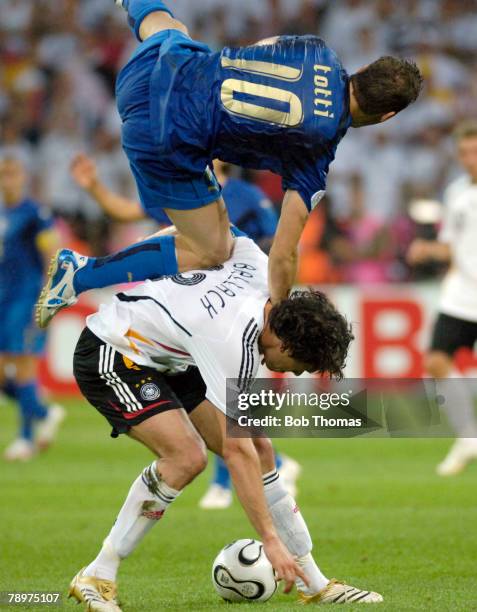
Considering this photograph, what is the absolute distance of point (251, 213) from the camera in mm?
8680

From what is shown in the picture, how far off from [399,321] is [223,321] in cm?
921

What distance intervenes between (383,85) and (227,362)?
1651 mm

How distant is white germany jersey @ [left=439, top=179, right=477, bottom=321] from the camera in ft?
34.2

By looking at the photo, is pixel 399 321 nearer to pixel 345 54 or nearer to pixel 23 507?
pixel 345 54

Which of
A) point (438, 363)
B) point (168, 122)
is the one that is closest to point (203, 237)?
point (168, 122)

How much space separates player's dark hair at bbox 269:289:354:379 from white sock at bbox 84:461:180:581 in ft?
2.91

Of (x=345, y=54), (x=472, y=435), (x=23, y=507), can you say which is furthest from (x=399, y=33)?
(x=23, y=507)

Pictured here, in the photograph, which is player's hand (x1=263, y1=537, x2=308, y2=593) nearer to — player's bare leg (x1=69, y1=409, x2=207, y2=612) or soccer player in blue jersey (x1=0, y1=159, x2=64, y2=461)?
player's bare leg (x1=69, y1=409, x2=207, y2=612)

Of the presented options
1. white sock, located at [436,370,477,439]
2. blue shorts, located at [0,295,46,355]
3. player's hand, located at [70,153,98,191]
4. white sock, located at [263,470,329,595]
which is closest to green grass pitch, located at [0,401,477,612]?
white sock, located at [263,470,329,595]

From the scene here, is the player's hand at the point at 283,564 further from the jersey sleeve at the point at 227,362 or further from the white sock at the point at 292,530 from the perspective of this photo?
the white sock at the point at 292,530

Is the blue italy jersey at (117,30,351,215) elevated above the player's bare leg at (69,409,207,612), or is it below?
above

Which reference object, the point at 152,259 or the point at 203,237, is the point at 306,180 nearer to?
the point at 203,237

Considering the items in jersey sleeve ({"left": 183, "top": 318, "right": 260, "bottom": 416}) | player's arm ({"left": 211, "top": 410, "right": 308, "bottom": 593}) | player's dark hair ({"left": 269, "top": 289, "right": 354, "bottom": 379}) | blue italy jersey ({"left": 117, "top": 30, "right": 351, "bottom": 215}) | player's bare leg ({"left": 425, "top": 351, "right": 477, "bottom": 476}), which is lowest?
player's bare leg ({"left": 425, "top": 351, "right": 477, "bottom": 476})

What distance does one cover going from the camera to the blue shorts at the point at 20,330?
11.8 meters
